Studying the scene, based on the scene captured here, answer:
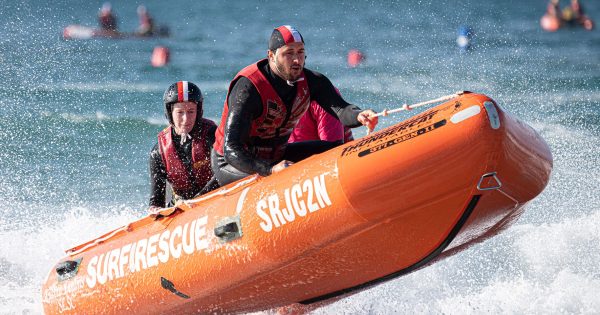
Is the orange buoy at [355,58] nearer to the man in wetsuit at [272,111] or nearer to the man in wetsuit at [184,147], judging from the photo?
the man in wetsuit at [184,147]

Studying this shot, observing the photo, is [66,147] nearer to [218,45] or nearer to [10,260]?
[10,260]

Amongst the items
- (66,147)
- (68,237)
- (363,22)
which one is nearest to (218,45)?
(363,22)

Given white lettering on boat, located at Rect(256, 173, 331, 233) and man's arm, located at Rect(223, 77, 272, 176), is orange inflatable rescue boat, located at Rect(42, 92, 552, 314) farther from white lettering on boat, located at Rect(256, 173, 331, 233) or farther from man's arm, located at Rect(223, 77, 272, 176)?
man's arm, located at Rect(223, 77, 272, 176)

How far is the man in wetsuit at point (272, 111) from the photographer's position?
4.95 meters

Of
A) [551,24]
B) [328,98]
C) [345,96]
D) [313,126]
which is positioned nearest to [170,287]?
[328,98]

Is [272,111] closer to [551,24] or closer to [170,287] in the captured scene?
[170,287]

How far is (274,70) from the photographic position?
16.7 ft

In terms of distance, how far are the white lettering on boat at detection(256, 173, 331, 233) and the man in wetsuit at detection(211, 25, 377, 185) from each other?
262 mm

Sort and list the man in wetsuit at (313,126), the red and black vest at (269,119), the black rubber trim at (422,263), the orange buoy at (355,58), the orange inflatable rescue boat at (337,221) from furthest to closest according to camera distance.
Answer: the orange buoy at (355,58) < the man in wetsuit at (313,126) < the red and black vest at (269,119) < the black rubber trim at (422,263) < the orange inflatable rescue boat at (337,221)

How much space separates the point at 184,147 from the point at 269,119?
3.30 feet

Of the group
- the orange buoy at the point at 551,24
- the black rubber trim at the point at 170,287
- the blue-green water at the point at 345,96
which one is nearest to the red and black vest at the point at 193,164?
the black rubber trim at the point at 170,287

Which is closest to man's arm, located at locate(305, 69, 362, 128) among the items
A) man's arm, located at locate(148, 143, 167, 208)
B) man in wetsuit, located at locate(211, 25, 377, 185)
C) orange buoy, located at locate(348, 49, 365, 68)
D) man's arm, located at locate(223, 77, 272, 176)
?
man in wetsuit, located at locate(211, 25, 377, 185)

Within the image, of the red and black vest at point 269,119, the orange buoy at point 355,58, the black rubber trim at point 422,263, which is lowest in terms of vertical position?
the black rubber trim at point 422,263

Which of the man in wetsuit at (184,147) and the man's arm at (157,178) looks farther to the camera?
the man's arm at (157,178)
